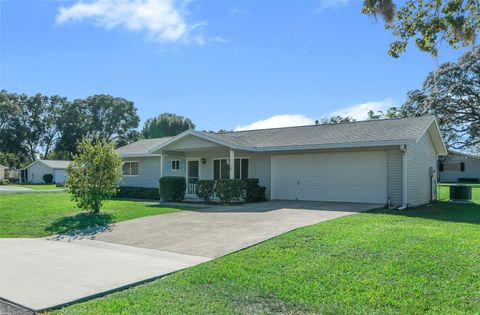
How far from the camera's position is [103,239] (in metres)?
11.0

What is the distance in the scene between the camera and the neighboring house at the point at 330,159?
16188 mm

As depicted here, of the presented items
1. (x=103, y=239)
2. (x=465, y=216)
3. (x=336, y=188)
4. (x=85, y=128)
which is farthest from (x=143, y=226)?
(x=85, y=128)

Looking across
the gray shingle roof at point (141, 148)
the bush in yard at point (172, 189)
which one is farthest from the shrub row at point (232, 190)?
the gray shingle roof at point (141, 148)

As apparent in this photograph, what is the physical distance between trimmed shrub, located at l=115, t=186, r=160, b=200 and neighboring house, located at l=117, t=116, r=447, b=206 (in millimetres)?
1425

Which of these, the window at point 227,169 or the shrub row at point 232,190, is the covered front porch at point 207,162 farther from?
the shrub row at point 232,190

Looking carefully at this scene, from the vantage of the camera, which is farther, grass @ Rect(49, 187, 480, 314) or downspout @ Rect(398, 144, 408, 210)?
downspout @ Rect(398, 144, 408, 210)

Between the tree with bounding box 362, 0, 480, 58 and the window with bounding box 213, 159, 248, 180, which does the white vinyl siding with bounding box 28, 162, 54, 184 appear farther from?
the tree with bounding box 362, 0, 480, 58

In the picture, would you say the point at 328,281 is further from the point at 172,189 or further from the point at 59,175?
the point at 59,175

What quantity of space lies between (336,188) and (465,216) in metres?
5.33

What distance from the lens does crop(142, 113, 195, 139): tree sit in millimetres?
61719

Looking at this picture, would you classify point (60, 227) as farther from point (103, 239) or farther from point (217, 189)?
point (217, 189)

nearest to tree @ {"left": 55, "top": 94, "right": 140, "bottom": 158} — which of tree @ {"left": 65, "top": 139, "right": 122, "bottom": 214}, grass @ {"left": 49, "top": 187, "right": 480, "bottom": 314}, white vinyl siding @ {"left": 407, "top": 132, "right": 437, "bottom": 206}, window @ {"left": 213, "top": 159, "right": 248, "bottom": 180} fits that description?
window @ {"left": 213, "top": 159, "right": 248, "bottom": 180}

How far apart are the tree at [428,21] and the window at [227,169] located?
12846 mm

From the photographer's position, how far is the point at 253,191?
1856 cm
